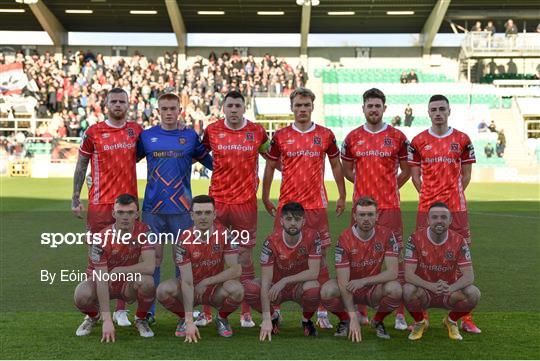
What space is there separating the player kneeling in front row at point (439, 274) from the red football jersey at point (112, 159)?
2413 millimetres

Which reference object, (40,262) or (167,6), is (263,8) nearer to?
(167,6)

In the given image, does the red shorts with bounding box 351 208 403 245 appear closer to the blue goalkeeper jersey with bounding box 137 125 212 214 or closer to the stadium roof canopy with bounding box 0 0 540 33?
the blue goalkeeper jersey with bounding box 137 125 212 214

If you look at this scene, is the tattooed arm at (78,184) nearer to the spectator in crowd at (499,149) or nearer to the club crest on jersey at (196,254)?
the club crest on jersey at (196,254)

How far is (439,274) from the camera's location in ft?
19.7

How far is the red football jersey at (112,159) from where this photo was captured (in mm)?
6613

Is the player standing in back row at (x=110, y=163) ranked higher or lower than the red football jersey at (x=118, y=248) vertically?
higher

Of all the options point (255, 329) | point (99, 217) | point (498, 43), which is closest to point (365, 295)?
point (255, 329)

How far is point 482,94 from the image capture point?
36750 mm

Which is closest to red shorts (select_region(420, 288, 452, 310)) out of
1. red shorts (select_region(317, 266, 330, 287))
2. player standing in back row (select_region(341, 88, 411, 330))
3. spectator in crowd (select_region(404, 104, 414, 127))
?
red shorts (select_region(317, 266, 330, 287))

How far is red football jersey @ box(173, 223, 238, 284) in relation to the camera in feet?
19.3

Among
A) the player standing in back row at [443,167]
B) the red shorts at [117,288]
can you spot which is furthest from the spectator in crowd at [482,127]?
the red shorts at [117,288]

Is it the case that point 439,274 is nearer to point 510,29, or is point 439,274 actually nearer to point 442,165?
point 442,165

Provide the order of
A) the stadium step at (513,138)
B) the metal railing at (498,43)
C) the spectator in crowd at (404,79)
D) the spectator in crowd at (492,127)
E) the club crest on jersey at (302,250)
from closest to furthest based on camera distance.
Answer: the club crest on jersey at (302,250)
the stadium step at (513,138)
the spectator in crowd at (492,127)
the metal railing at (498,43)
the spectator in crowd at (404,79)

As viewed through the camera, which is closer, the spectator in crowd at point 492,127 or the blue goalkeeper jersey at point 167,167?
the blue goalkeeper jersey at point 167,167
